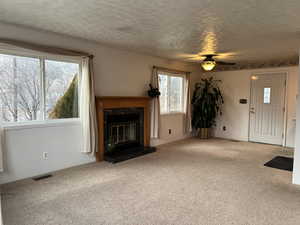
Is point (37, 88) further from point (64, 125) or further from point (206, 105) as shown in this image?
point (206, 105)

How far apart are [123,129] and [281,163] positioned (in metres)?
3.51

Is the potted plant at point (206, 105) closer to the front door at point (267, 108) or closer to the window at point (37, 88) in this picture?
the front door at point (267, 108)

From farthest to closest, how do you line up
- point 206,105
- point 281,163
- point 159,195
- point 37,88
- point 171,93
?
point 206,105, point 171,93, point 281,163, point 37,88, point 159,195

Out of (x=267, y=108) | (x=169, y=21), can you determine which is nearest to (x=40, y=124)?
(x=169, y=21)

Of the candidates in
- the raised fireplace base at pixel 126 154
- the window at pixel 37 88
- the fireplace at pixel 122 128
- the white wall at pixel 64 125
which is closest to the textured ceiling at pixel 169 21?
the white wall at pixel 64 125

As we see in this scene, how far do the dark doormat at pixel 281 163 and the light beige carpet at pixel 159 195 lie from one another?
0.23m

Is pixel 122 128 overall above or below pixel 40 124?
below

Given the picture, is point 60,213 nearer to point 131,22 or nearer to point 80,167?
point 80,167

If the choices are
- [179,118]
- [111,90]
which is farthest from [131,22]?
[179,118]

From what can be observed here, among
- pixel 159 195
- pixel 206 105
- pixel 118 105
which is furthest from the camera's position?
pixel 206 105

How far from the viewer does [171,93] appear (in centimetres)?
639

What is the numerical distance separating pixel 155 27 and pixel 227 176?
2753mm

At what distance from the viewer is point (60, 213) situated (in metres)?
2.46

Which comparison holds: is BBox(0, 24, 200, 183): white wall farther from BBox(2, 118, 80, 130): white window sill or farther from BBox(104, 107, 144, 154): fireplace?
BBox(104, 107, 144, 154): fireplace
